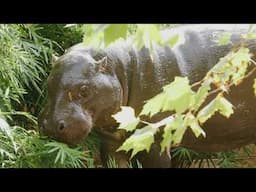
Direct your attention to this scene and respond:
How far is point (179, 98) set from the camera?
76 centimetres

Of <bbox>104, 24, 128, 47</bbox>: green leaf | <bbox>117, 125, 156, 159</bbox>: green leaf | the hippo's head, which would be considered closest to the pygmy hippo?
the hippo's head

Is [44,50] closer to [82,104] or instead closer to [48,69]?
[48,69]

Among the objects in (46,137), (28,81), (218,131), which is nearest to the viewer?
(46,137)

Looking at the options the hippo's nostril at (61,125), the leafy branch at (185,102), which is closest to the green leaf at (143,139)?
the leafy branch at (185,102)

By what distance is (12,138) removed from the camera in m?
1.59

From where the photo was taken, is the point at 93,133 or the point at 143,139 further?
the point at 93,133

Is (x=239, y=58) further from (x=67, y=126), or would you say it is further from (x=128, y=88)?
(x=128, y=88)

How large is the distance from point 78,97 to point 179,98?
2.64 ft

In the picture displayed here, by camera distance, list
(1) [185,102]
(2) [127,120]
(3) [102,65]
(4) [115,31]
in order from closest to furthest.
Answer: (4) [115,31]
(1) [185,102]
(2) [127,120]
(3) [102,65]

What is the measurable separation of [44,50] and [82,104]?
0.57 meters

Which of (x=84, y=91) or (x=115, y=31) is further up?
(x=115, y=31)

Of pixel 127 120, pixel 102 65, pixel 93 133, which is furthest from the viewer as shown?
pixel 93 133

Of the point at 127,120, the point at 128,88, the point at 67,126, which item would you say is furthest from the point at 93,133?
the point at 127,120
